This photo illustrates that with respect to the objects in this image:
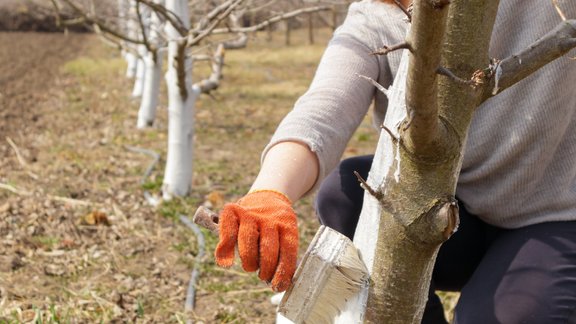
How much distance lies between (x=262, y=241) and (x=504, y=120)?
31.3 inches

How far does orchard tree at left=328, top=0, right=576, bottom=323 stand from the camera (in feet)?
3.86

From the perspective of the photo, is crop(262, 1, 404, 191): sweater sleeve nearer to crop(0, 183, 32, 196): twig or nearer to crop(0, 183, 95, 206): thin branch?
crop(0, 183, 95, 206): thin branch

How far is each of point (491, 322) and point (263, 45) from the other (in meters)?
20.3

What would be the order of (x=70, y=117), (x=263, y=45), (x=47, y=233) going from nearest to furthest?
(x=47, y=233), (x=70, y=117), (x=263, y=45)

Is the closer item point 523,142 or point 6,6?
point 523,142

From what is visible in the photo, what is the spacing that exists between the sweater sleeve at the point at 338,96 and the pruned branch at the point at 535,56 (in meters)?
0.48

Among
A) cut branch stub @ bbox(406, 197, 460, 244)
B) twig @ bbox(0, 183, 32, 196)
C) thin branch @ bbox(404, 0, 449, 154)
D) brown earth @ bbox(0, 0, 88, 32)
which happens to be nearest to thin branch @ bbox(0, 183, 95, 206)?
twig @ bbox(0, 183, 32, 196)

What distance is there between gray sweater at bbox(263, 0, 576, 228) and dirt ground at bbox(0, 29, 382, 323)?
52.7 inches

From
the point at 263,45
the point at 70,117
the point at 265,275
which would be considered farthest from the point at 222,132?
the point at 263,45

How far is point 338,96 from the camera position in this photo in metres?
1.83

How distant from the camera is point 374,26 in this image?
1986 mm

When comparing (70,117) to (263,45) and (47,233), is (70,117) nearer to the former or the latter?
(47,233)

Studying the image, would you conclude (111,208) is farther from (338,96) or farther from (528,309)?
(528,309)

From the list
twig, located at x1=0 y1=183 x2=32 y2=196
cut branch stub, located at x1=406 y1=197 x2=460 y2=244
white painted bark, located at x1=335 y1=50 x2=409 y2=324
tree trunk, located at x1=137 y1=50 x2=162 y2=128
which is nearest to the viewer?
cut branch stub, located at x1=406 y1=197 x2=460 y2=244
